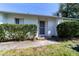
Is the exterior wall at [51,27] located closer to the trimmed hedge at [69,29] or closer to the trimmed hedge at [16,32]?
the trimmed hedge at [69,29]

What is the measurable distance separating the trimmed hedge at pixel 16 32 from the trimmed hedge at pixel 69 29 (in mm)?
2281

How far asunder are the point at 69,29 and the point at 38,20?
2.66m

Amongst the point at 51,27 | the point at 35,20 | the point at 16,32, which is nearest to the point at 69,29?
the point at 51,27

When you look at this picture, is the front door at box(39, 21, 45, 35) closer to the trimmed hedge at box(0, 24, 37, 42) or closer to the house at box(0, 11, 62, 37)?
the house at box(0, 11, 62, 37)

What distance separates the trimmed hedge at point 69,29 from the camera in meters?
11.2

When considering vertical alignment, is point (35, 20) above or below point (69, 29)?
above

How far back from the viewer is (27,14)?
1120cm

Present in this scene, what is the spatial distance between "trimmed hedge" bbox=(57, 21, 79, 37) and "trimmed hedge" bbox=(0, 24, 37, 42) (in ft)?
7.48

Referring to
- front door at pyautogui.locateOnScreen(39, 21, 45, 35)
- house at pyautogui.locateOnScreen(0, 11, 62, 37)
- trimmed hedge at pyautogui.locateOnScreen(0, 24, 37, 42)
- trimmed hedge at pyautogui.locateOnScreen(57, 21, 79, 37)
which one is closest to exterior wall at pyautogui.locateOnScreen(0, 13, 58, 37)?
house at pyautogui.locateOnScreen(0, 11, 62, 37)

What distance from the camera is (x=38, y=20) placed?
1209 cm

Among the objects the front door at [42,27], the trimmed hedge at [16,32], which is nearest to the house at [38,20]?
the front door at [42,27]

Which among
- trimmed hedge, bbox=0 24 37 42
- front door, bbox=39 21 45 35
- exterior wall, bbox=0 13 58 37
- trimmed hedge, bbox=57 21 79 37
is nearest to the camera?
trimmed hedge, bbox=0 24 37 42

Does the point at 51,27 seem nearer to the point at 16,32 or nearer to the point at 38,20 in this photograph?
the point at 38,20

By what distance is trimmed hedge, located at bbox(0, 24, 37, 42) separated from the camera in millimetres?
9609
